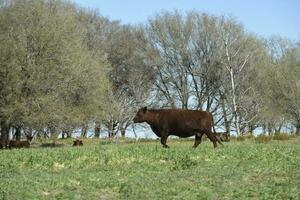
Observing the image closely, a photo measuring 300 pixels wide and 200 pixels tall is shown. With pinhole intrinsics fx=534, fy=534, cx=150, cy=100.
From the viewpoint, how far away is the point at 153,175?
1491 centimetres

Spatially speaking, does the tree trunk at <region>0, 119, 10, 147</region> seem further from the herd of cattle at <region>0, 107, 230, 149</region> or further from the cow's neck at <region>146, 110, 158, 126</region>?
the herd of cattle at <region>0, 107, 230, 149</region>

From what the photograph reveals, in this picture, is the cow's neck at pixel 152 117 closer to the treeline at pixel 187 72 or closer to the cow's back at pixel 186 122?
the cow's back at pixel 186 122

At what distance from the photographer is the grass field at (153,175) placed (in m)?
12.4

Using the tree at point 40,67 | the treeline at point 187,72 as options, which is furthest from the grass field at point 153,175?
the treeline at point 187,72

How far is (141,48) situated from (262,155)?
46.0 metres

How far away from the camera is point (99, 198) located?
1217 cm

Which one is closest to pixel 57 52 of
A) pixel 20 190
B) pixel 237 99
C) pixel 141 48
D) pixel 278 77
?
pixel 141 48

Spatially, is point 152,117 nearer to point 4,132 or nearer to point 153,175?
point 153,175

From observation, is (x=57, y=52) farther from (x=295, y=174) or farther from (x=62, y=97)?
(x=295, y=174)

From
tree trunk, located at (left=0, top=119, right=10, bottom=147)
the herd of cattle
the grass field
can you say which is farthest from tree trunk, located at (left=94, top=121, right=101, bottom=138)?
the grass field

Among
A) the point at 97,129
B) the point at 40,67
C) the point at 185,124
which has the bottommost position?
the point at 185,124

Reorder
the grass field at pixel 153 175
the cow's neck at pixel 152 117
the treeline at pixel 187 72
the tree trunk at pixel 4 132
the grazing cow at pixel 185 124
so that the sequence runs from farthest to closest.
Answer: the treeline at pixel 187 72, the tree trunk at pixel 4 132, the cow's neck at pixel 152 117, the grazing cow at pixel 185 124, the grass field at pixel 153 175

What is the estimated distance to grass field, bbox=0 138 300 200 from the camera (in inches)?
489

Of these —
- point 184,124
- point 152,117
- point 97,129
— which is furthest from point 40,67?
point 97,129
